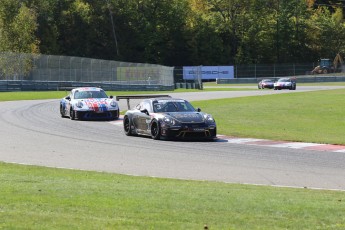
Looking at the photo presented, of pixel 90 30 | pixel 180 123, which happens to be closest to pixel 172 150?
pixel 180 123

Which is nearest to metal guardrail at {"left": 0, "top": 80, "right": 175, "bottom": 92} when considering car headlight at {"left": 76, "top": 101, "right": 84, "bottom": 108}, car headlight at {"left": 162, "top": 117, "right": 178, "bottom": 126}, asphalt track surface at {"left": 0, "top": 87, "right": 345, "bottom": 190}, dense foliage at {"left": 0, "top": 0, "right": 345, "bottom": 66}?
dense foliage at {"left": 0, "top": 0, "right": 345, "bottom": 66}

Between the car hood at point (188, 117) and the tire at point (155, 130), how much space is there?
20.2 inches

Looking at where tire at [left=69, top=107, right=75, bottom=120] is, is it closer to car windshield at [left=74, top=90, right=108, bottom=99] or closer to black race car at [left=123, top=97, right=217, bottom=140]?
car windshield at [left=74, top=90, right=108, bottom=99]

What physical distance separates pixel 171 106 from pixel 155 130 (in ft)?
4.47

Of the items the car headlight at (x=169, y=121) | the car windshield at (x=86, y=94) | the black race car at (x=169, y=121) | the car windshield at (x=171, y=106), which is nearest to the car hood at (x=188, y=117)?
the black race car at (x=169, y=121)

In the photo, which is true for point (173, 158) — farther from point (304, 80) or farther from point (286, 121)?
point (304, 80)

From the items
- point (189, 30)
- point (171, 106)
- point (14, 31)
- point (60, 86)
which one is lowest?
point (60, 86)

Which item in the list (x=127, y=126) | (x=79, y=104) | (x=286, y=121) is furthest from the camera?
(x=79, y=104)

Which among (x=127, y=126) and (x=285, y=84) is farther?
(x=285, y=84)

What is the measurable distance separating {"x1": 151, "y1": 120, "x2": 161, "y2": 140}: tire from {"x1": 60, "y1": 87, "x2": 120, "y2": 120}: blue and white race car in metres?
8.24

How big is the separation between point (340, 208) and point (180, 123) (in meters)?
13.2

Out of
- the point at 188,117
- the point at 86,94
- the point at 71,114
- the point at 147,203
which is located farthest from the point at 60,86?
the point at 147,203

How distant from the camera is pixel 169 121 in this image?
22.7m

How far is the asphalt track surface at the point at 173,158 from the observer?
48.6ft
